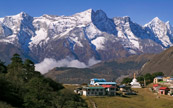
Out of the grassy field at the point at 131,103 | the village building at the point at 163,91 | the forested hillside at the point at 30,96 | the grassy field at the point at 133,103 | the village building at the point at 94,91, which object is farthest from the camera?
the village building at the point at 163,91

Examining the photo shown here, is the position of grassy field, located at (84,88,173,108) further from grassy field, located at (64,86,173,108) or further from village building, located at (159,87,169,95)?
village building, located at (159,87,169,95)

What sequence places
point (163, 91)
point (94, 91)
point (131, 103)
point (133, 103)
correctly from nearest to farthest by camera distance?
point (131, 103)
point (133, 103)
point (94, 91)
point (163, 91)

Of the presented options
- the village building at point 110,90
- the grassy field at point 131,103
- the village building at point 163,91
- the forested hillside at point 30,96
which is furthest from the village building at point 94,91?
the forested hillside at point 30,96

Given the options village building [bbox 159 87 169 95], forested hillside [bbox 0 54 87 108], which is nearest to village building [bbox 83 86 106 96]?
village building [bbox 159 87 169 95]

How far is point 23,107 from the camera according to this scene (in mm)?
74375

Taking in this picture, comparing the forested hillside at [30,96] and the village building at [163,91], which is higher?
the village building at [163,91]

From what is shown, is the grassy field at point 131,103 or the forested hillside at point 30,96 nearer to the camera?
→ the forested hillside at point 30,96

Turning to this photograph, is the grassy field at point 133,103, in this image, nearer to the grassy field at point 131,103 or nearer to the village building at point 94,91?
the grassy field at point 131,103

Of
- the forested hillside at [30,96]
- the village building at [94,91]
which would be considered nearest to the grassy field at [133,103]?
the village building at [94,91]

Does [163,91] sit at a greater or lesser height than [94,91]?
greater

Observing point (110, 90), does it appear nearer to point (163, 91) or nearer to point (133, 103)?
point (133, 103)

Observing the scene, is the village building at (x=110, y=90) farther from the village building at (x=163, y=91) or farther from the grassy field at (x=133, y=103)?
the village building at (x=163, y=91)

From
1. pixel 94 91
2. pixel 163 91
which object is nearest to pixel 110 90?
pixel 94 91

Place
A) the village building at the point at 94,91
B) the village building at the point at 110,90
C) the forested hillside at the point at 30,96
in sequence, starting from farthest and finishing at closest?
the village building at the point at 110,90 → the village building at the point at 94,91 → the forested hillside at the point at 30,96
